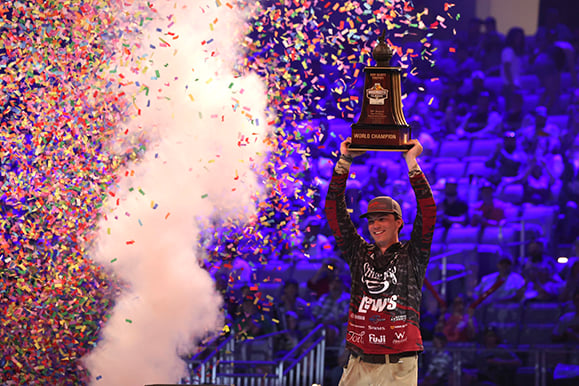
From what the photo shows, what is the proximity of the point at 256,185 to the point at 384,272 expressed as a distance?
2418 millimetres

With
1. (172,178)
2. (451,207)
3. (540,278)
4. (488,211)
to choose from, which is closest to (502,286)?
(540,278)

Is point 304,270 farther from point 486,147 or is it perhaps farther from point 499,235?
point 486,147

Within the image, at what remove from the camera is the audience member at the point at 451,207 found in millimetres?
6324

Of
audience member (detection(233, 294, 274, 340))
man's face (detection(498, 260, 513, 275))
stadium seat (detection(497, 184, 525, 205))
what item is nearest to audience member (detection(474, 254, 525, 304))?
man's face (detection(498, 260, 513, 275))

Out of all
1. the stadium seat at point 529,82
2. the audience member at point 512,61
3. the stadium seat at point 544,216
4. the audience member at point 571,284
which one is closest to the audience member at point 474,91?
the audience member at point 512,61

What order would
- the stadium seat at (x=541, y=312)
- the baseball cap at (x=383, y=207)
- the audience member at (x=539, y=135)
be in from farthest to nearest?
the audience member at (x=539, y=135)
the stadium seat at (x=541, y=312)
the baseball cap at (x=383, y=207)

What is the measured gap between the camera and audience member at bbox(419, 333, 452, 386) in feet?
19.9

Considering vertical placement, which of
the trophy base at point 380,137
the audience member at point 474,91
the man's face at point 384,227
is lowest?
the man's face at point 384,227

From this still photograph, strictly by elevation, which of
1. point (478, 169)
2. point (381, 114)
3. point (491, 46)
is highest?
point (491, 46)

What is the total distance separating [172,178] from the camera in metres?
5.27

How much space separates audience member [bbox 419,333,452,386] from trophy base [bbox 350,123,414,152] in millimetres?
3014

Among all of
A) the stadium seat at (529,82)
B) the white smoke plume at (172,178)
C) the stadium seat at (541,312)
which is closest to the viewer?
the white smoke plume at (172,178)

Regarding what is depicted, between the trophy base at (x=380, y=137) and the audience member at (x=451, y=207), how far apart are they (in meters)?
2.88

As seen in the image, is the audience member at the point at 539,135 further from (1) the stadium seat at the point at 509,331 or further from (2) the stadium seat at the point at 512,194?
(1) the stadium seat at the point at 509,331
